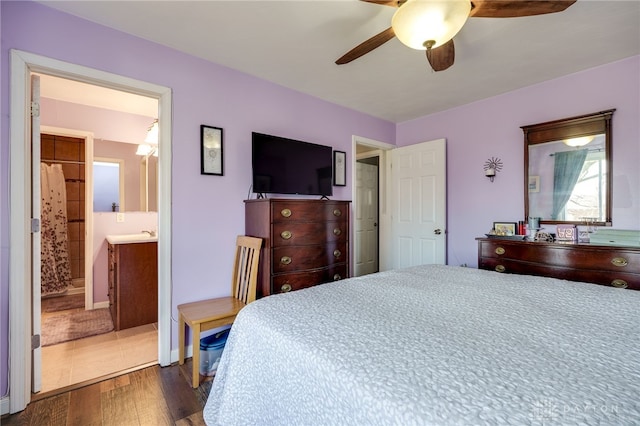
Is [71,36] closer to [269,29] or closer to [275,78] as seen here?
[269,29]

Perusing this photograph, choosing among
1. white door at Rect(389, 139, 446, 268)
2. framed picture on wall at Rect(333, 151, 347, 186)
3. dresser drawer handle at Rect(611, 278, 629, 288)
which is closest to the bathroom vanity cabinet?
framed picture on wall at Rect(333, 151, 347, 186)

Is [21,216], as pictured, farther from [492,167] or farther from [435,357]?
[492,167]

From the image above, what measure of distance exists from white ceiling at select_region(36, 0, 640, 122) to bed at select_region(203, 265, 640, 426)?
174cm

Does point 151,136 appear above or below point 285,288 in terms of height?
above

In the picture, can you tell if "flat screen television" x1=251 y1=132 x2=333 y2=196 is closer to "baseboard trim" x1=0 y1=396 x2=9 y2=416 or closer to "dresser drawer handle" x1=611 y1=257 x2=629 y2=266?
"baseboard trim" x1=0 y1=396 x2=9 y2=416

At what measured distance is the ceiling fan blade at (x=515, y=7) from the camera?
4.44 feet

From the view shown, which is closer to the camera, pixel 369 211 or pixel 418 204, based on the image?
pixel 418 204

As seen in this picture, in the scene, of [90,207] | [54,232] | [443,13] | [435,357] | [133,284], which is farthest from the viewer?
[54,232]

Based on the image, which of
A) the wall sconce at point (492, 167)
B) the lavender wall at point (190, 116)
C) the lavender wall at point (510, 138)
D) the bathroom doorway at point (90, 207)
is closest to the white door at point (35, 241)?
the lavender wall at point (190, 116)

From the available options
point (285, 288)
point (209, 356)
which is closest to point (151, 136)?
point (285, 288)

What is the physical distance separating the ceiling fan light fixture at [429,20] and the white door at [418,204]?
2259mm

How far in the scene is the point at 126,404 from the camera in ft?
5.79

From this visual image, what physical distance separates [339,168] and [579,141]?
2.30 metres

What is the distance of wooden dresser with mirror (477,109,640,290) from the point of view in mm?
2213
